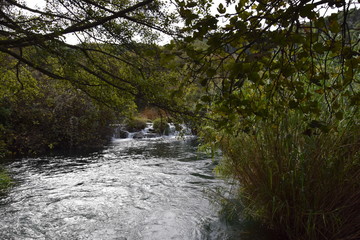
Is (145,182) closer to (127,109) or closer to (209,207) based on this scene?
(209,207)

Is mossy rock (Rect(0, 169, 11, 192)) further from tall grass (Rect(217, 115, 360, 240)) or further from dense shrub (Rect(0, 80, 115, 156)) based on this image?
tall grass (Rect(217, 115, 360, 240))

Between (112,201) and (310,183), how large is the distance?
13.7ft

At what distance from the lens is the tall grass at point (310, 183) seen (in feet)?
10.6

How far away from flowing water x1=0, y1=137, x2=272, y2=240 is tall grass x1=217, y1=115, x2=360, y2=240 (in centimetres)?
98

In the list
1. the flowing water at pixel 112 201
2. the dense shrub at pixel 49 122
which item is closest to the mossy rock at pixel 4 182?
the flowing water at pixel 112 201

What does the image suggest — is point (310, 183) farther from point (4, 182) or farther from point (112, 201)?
point (4, 182)

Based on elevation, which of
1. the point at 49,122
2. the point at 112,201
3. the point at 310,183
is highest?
the point at 49,122

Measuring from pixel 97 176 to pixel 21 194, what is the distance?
214cm

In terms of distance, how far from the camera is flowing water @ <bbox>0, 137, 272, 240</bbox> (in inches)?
178

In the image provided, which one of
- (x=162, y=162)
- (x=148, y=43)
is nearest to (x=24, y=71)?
(x=148, y=43)

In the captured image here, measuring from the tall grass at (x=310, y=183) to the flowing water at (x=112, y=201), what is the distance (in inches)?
38.7

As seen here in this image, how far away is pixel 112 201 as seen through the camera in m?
6.01

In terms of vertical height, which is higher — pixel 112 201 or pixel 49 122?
pixel 49 122

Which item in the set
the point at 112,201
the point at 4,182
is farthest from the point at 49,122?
the point at 112,201
